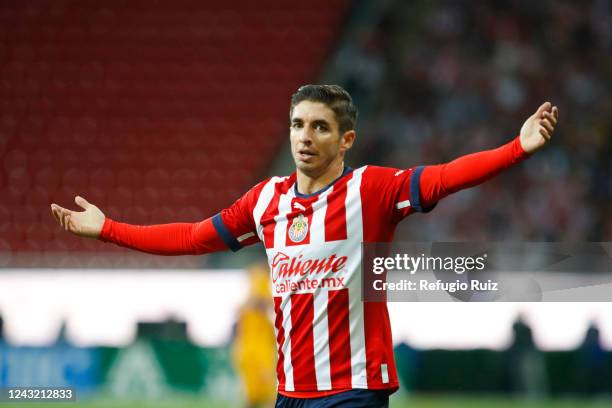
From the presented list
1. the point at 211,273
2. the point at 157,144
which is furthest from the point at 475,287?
the point at 157,144

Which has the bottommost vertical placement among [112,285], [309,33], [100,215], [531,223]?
[100,215]

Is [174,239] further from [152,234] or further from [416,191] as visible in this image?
[416,191]

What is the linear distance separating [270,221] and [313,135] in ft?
1.39

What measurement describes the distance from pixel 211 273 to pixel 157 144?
312cm

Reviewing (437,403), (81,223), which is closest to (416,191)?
(81,223)

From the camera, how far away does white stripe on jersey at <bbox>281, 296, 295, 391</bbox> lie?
4090 millimetres

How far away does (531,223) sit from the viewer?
1359cm

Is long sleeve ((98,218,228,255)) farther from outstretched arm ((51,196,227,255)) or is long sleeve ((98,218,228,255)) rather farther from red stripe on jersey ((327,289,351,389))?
red stripe on jersey ((327,289,351,389))

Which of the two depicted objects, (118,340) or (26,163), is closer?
(118,340)

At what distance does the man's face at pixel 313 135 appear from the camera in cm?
409

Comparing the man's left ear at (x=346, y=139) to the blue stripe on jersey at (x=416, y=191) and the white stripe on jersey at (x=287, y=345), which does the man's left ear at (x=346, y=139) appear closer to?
the blue stripe on jersey at (x=416, y=191)

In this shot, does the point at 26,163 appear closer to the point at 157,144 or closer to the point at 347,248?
the point at 157,144

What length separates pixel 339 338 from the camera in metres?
4.02

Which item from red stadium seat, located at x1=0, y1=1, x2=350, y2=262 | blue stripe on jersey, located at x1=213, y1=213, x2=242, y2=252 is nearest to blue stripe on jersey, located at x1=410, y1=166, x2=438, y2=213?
blue stripe on jersey, located at x1=213, y1=213, x2=242, y2=252
